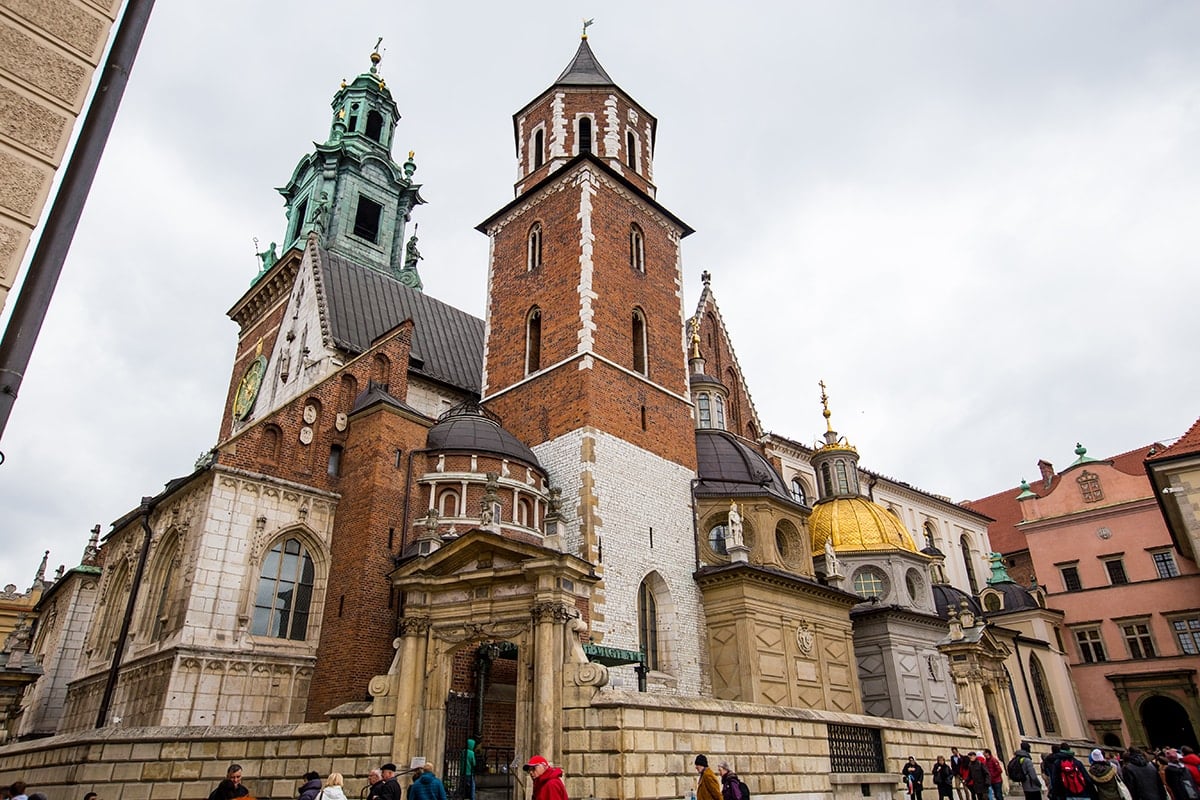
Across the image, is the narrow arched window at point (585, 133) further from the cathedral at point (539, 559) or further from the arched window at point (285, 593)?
the arched window at point (285, 593)

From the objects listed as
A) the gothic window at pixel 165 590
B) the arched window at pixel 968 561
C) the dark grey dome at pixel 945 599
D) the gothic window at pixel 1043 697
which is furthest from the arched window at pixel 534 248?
the arched window at pixel 968 561

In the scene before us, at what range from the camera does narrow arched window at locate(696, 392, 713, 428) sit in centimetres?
2773

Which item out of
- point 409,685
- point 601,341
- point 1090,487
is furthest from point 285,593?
point 1090,487

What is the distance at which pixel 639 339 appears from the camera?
2448cm

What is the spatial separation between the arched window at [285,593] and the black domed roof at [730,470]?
1056cm

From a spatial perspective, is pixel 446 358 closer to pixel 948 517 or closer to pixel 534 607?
pixel 534 607

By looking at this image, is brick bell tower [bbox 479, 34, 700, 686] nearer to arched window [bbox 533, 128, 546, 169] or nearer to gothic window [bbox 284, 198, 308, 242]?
arched window [bbox 533, 128, 546, 169]

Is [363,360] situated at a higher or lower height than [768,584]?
higher

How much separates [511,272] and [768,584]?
12.2 m

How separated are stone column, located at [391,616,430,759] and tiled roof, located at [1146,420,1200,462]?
21132mm

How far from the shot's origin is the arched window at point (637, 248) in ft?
83.6

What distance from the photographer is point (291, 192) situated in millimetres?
41594

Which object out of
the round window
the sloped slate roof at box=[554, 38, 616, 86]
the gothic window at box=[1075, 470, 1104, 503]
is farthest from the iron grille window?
the gothic window at box=[1075, 470, 1104, 503]

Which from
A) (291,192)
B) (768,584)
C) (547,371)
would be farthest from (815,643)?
(291,192)
